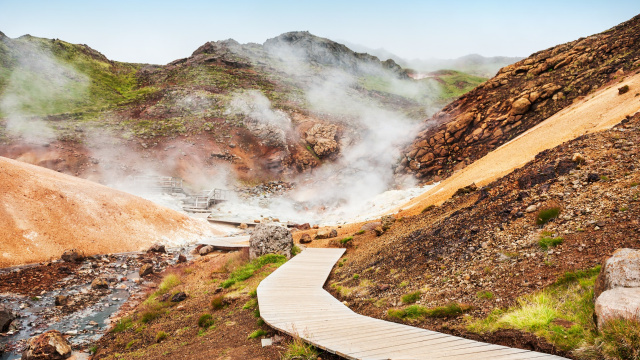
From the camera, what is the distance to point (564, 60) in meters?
29.3

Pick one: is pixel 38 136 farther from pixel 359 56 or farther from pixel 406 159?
pixel 359 56

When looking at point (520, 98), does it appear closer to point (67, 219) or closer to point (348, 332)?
point (348, 332)

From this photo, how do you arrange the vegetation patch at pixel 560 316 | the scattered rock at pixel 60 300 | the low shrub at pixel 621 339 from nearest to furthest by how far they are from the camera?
the low shrub at pixel 621 339
the vegetation patch at pixel 560 316
the scattered rock at pixel 60 300

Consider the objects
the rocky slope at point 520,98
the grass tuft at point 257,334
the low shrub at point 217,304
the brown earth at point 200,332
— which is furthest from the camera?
the rocky slope at point 520,98

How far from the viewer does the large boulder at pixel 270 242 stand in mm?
14539

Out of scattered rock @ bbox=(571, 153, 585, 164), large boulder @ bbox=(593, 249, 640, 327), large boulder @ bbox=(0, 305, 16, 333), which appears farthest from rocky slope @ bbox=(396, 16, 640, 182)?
large boulder @ bbox=(0, 305, 16, 333)

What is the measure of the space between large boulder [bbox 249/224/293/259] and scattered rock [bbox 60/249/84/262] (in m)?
8.71

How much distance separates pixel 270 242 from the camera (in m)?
14.6

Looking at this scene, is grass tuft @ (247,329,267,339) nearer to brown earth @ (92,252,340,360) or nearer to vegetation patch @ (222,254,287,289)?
brown earth @ (92,252,340,360)

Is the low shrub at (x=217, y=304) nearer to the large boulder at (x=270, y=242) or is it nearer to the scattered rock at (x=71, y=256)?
the large boulder at (x=270, y=242)

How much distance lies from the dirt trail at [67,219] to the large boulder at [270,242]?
8.84 meters

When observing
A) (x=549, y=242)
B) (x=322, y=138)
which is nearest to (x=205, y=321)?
(x=549, y=242)

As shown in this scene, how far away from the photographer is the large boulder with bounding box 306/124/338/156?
147 feet

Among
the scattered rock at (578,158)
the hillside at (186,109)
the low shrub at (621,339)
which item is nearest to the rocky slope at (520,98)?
the hillside at (186,109)
